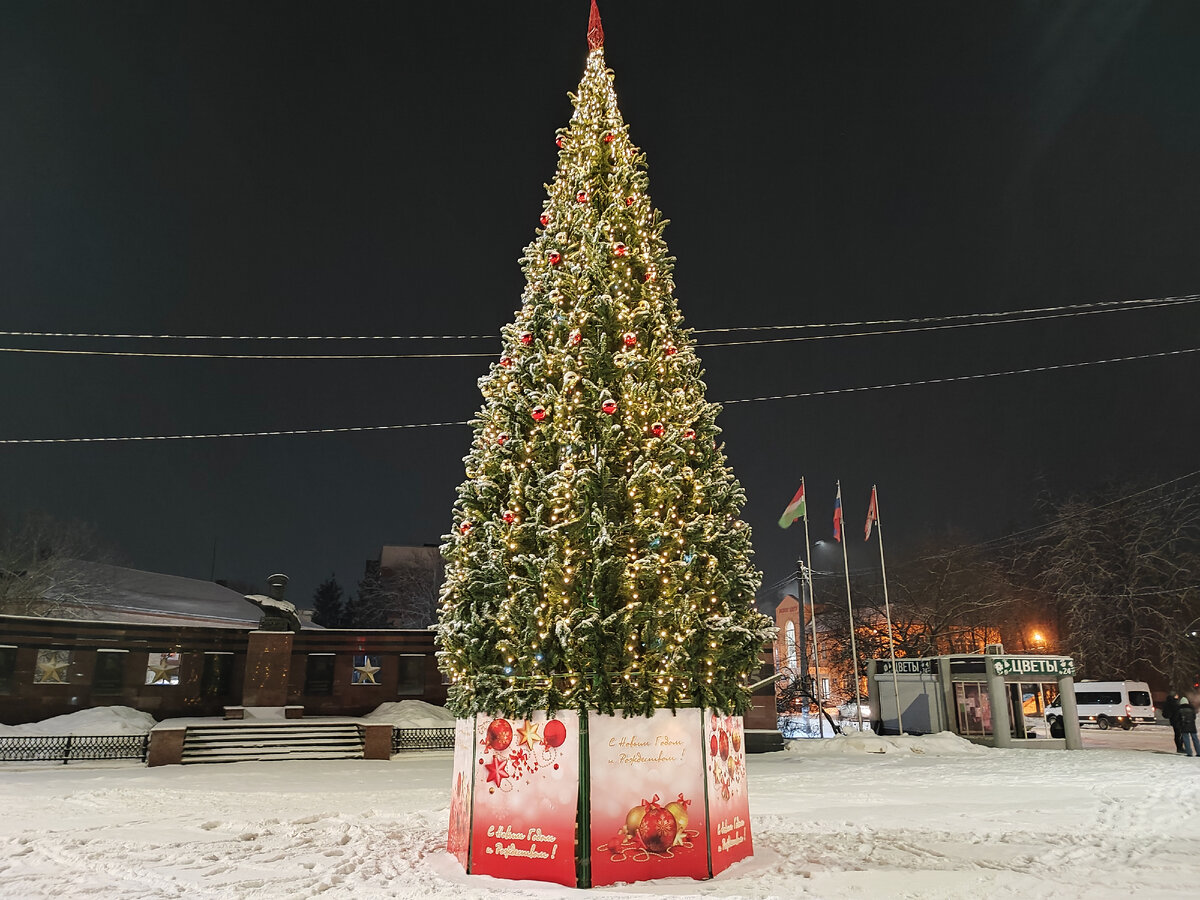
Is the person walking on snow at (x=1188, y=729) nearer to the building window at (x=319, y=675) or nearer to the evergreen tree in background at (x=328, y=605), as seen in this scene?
the building window at (x=319, y=675)

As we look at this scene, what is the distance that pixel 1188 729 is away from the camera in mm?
21531

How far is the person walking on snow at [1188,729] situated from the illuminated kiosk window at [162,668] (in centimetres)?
3400

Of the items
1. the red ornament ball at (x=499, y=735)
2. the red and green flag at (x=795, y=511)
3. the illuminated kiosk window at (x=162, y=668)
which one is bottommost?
the red ornament ball at (x=499, y=735)

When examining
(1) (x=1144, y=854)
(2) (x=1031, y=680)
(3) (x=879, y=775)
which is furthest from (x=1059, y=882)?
(2) (x=1031, y=680)

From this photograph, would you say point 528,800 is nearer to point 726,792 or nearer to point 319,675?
point 726,792

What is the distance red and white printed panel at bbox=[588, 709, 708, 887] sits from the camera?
7.72 m

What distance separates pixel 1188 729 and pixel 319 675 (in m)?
30.2

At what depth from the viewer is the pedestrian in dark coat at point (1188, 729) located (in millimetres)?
21547

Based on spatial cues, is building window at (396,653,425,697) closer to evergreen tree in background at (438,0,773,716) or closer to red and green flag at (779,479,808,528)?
red and green flag at (779,479,808,528)

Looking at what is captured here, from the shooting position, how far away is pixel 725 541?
30.8ft

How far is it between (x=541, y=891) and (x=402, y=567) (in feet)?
205

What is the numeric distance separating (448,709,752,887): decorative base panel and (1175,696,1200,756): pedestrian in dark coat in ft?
67.1

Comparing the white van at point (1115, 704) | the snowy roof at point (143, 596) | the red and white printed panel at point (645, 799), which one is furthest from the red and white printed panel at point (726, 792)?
the white van at point (1115, 704)

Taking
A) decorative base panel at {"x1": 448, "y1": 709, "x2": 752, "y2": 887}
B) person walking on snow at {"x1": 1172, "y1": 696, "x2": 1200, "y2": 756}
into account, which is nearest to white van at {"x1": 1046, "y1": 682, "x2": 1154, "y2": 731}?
person walking on snow at {"x1": 1172, "y1": 696, "x2": 1200, "y2": 756}
